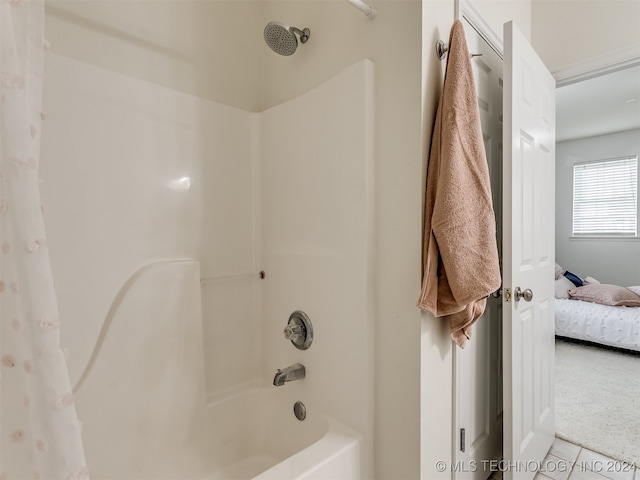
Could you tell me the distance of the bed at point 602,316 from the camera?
3.23m

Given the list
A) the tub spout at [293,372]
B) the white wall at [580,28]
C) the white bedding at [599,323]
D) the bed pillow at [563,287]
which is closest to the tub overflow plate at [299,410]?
the tub spout at [293,372]

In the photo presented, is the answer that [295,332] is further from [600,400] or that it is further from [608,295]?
[608,295]

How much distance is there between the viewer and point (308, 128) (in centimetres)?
142

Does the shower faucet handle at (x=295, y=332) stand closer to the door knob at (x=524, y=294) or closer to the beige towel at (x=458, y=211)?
the beige towel at (x=458, y=211)

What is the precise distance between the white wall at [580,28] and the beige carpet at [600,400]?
210 centimetres

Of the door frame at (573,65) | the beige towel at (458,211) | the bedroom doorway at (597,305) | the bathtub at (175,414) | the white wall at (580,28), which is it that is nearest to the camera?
the beige towel at (458,211)

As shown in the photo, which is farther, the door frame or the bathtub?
the door frame

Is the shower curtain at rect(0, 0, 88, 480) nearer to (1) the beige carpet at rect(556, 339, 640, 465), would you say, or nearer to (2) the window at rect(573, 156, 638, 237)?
(1) the beige carpet at rect(556, 339, 640, 465)

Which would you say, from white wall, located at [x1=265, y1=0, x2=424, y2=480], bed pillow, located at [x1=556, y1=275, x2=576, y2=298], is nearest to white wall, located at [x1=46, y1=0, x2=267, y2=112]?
white wall, located at [x1=265, y1=0, x2=424, y2=480]

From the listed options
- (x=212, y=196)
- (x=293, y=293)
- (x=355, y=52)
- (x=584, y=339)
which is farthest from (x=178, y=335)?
(x=584, y=339)

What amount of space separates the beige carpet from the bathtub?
1.67 meters

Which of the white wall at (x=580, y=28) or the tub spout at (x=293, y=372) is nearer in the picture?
the tub spout at (x=293, y=372)

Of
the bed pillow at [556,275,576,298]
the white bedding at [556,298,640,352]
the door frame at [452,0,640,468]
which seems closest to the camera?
the door frame at [452,0,640,468]

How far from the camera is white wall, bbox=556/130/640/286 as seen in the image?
4.68 meters
